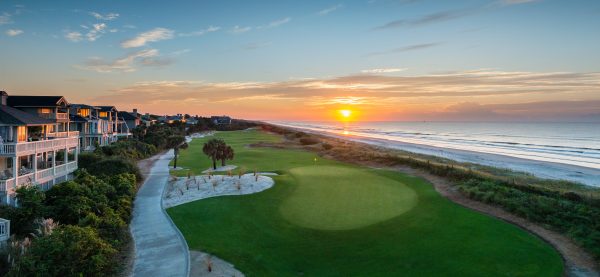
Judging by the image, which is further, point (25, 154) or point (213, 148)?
point (213, 148)

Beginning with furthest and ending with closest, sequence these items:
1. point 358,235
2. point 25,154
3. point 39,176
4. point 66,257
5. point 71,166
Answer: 1. point 71,166
2. point 39,176
3. point 25,154
4. point 358,235
5. point 66,257

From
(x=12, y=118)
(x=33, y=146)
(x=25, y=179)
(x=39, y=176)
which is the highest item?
(x=12, y=118)

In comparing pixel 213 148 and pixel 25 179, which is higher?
pixel 213 148

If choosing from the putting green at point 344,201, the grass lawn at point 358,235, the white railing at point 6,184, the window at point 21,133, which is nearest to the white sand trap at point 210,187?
the grass lawn at point 358,235

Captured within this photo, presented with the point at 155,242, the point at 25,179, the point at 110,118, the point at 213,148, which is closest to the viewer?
the point at 155,242

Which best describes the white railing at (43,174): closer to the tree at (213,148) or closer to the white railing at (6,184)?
the white railing at (6,184)

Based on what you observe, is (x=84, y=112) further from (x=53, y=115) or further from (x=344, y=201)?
(x=344, y=201)

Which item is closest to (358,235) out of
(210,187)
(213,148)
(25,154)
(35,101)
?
(210,187)
